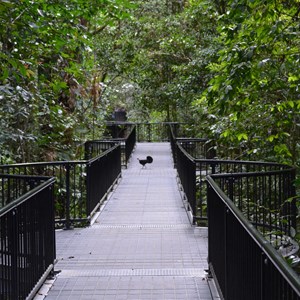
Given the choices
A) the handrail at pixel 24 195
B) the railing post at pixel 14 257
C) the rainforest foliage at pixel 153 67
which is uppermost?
the rainforest foliage at pixel 153 67

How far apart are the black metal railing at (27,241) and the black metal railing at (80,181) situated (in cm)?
265

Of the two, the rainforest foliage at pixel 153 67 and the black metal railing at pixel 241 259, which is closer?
the black metal railing at pixel 241 259

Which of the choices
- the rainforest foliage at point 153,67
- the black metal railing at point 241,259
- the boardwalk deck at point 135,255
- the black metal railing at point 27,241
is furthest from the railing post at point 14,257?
the rainforest foliage at point 153,67

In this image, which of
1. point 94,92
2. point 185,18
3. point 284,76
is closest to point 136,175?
point 94,92

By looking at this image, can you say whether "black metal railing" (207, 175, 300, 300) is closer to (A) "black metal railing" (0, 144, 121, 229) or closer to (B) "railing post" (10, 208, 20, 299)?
(B) "railing post" (10, 208, 20, 299)

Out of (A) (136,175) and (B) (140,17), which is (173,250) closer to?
(A) (136,175)

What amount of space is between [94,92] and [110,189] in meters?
3.55

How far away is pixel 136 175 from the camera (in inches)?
715

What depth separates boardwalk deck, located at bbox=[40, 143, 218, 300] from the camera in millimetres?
5879

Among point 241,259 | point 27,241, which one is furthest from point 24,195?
point 241,259

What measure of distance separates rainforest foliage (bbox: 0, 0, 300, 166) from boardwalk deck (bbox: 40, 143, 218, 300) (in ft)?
6.04

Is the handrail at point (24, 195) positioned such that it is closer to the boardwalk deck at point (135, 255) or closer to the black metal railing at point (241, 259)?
the boardwalk deck at point (135, 255)

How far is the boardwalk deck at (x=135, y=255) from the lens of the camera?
5.88 metres

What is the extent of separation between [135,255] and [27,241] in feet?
8.27
